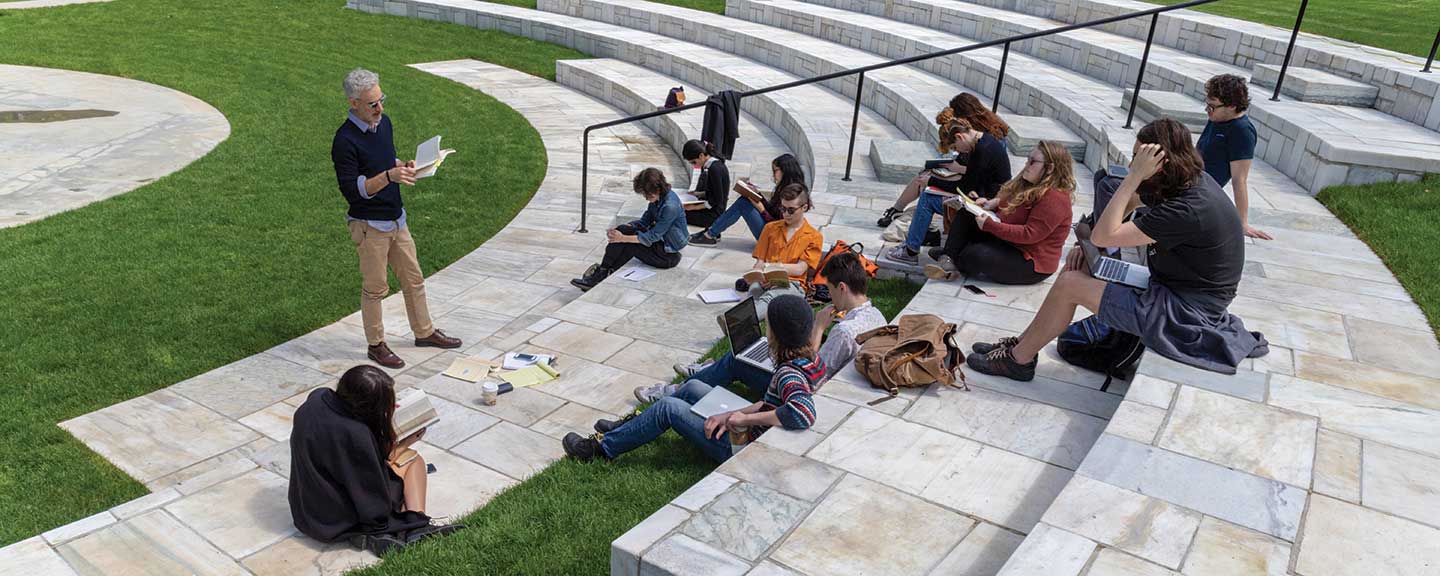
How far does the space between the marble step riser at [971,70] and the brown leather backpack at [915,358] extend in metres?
4.68

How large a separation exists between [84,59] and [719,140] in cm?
1244

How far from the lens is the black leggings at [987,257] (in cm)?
664

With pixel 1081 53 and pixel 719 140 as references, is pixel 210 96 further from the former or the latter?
pixel 1081 53

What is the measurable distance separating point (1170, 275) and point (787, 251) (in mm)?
3161

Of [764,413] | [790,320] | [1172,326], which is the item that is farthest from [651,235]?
[1172,326]

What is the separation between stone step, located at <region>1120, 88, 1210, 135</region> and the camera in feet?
31.8

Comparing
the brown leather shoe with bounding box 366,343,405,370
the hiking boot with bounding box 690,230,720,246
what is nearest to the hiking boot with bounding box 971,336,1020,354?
the hiking boot with bounding box 690,230,720,246

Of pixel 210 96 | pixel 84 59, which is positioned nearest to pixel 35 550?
pixel 210 96

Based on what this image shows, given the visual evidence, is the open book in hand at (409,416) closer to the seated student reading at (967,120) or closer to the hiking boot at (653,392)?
the hiking boot at (653,392)

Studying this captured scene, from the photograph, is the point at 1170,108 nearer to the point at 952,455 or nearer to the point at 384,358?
the point at 952,455

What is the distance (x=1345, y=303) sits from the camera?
237 inches

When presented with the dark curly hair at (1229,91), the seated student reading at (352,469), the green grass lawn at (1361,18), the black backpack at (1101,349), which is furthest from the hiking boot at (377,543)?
the green grass lawn at (1361,18)

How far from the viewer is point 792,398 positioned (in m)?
4.43

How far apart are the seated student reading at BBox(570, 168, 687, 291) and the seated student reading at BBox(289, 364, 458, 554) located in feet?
12.8
